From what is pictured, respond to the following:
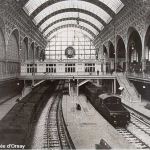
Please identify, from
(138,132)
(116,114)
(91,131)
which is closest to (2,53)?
(116,114)

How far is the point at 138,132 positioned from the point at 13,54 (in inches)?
1142

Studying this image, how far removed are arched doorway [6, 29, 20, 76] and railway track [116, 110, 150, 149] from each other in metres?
22.5

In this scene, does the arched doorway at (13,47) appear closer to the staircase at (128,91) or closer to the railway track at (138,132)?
the staircase at (128,91)

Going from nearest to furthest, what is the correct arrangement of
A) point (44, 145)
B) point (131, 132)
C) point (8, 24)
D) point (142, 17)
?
point (44, 145) < point (131, 132) < point (142, 17) < point (8, 24)

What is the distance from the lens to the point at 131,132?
768 inches

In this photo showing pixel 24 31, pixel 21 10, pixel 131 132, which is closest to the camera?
pixel 131 132

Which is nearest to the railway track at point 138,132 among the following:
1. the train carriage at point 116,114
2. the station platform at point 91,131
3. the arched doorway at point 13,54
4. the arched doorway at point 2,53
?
the train carriage at point 116,114

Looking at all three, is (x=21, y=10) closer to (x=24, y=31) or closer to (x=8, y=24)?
(x=24, y=31)

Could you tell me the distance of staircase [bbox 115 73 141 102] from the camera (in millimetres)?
34128

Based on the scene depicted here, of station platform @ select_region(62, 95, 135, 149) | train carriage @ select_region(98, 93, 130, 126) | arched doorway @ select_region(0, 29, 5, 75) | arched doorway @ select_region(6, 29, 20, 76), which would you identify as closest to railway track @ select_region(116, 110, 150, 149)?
train carriage @ select_region(98, 93, 130, 126)

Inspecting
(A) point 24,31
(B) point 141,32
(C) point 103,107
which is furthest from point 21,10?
(C) point 103,107

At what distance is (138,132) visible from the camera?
64.6 feet

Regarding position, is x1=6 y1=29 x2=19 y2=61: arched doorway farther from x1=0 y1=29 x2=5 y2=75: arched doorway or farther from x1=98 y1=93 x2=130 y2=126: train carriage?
x1=98 y1=93 x2=130 y2=126: train carriage

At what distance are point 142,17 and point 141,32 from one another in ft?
6.85
